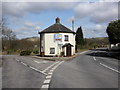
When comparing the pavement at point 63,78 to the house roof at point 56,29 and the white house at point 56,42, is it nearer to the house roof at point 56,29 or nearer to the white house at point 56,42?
the white house at point 56,42

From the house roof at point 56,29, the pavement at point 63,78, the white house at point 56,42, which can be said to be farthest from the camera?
the house roof at point 56,29

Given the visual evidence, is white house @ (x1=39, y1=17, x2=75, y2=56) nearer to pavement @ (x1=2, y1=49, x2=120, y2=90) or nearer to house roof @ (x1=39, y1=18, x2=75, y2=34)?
house roof @ (x1=39, y1=18, x2=75, y2=34)

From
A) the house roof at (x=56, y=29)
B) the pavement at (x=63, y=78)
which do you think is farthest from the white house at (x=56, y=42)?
the pavement at (x=63, y=78)

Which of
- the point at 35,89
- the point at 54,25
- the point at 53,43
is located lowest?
the point at 35,89

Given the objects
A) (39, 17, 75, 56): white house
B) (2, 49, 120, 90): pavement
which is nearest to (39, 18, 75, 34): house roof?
(39, 17, 75, 56): white house

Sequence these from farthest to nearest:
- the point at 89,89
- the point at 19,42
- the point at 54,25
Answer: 1. the point at 19,42
2. the point at 54,25
3. the point at 89,89

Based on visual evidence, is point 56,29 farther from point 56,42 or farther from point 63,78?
point 63,78

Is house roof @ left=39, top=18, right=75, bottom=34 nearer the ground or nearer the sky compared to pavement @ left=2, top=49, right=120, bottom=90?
nearer the sky

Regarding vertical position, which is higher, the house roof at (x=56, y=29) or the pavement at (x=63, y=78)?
the house roof at (x=56, y=29)

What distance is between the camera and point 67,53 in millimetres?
34625

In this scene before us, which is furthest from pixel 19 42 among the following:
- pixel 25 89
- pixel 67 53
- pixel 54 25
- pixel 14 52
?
pixel 25 89

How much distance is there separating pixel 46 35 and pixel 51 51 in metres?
3.71

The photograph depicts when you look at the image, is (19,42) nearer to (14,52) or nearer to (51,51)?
(14,52)

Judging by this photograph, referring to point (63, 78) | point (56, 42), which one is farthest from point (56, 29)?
point (63, 78)
